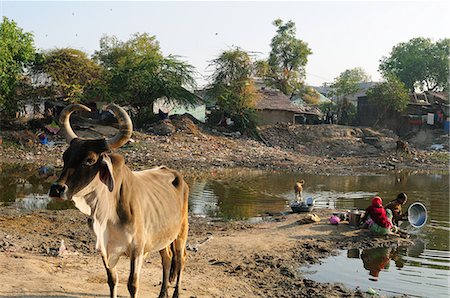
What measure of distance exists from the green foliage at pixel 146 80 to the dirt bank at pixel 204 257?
82.4ft

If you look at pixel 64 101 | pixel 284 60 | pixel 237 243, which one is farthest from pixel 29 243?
pixel 284 60

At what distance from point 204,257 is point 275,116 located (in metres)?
37.7

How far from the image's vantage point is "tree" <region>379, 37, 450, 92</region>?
64.0 metres

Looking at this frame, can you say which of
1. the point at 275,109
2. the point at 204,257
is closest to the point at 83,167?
the point at 204,257

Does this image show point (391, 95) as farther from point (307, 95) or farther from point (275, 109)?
point (275, 109)

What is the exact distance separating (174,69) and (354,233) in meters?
30.8

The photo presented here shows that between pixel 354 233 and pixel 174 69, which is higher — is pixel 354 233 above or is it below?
below

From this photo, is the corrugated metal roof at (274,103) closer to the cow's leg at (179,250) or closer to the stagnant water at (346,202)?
the stagnant water at (346,202)

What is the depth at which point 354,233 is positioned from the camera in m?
12.7

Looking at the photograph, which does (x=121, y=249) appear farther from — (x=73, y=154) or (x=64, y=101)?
(x=64, y=101)

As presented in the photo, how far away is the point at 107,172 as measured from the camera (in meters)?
5.07

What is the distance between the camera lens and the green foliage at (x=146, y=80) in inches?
1497

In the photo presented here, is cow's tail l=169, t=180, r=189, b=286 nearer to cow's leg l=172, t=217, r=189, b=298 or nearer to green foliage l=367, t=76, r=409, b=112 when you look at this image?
cow's leg l=172, t=217, r=189, b=298

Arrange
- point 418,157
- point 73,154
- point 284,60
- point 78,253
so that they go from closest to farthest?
point 73,154 < point 78,253 < point 418,157 < point 284,60
